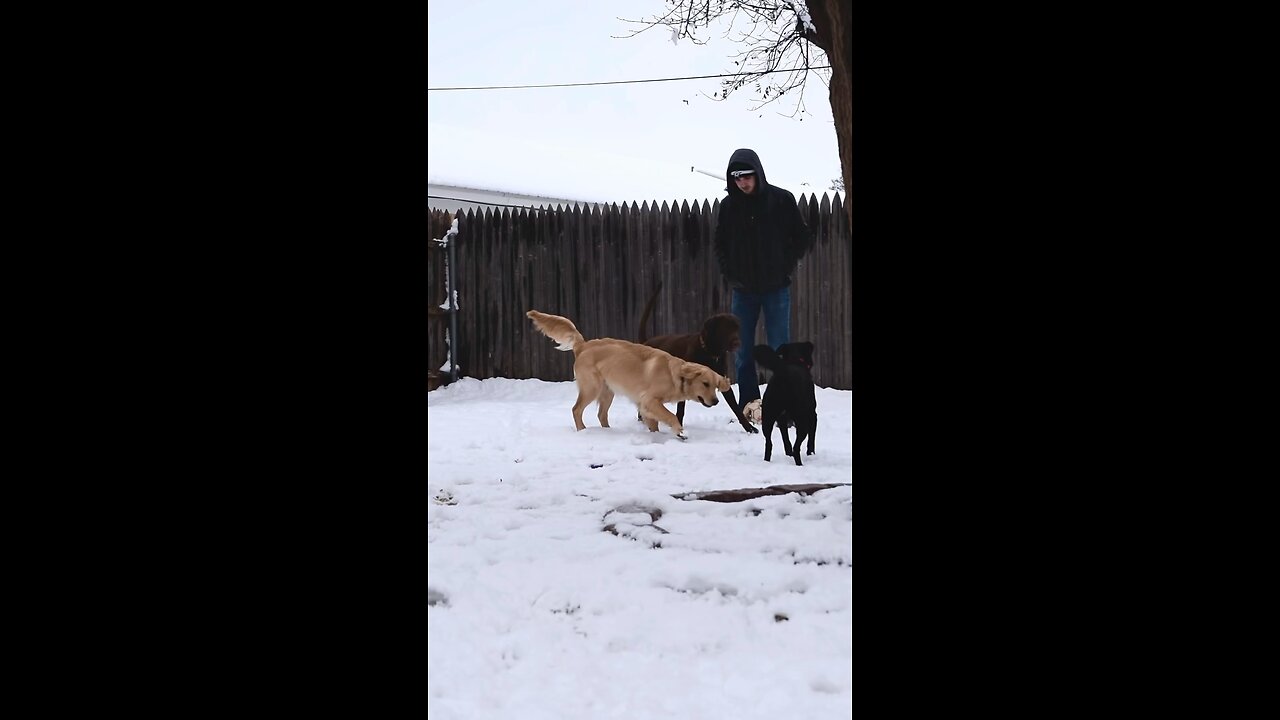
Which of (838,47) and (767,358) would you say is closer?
(838,47)

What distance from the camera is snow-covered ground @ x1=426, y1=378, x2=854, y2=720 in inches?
73.4

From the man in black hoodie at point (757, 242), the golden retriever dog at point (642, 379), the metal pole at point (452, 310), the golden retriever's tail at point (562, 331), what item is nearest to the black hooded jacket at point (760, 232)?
the man in black hoodie at point (757, 242)

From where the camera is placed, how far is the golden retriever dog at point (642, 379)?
228 inches

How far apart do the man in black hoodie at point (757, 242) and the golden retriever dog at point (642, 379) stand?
2.24 ft

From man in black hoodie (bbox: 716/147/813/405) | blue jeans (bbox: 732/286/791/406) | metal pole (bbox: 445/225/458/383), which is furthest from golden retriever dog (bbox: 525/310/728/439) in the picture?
metal pole (bbox: 445/225/458/383)

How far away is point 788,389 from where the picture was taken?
4676mm

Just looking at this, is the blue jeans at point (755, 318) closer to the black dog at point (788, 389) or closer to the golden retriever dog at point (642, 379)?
the golden retriever dog at point (642, 379)

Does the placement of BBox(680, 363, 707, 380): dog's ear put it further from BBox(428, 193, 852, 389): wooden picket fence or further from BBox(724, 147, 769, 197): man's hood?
BBox(428, 193, 852, 389): wooden picket fence

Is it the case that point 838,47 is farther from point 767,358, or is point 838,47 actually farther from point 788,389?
point 788,389

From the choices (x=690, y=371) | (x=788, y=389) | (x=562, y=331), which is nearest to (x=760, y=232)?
(x=690, y=371)

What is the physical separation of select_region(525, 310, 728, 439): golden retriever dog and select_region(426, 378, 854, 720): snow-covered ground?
76 cm

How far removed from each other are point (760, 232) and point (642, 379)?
126cm
